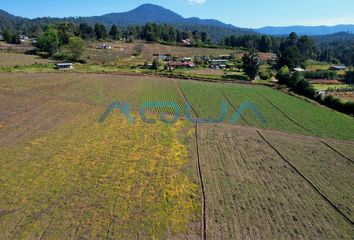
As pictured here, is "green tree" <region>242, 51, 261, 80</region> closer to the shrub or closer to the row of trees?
the shrub

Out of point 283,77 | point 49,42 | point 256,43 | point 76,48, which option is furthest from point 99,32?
point 283,77

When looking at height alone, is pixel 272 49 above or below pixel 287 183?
above

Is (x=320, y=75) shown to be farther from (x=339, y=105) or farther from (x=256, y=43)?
(x=256, y=43)

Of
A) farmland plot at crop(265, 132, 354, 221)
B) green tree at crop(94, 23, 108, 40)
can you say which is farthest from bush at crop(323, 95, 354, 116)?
green tree at crop(94, 23, 108, 40)

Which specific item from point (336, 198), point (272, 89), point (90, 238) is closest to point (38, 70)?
point (272, 89)

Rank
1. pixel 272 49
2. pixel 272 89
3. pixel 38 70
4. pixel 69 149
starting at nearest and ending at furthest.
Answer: pixel 69 149 → pixel 272 89 → pixel 38 70 → pixel 272 49

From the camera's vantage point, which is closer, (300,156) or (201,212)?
(201,212)

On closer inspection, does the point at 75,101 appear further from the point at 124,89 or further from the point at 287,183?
the point at 287,183
